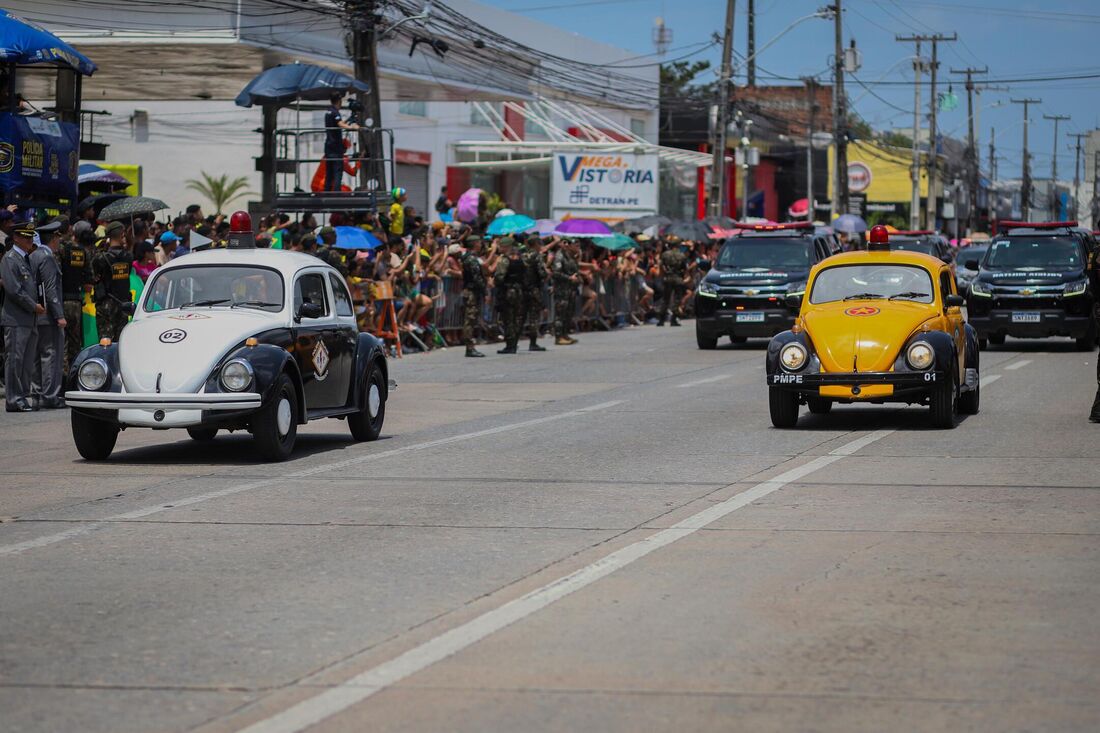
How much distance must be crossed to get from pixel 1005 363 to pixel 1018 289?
2.94 metres

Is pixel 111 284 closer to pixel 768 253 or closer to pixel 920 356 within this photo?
pixel 920 356

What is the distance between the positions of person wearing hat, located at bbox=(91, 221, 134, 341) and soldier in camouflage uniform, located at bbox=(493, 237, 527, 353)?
9.28 metres

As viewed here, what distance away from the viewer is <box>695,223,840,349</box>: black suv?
28.9m

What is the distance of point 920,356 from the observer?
15.2m

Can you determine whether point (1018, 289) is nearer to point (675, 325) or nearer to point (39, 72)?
point (675, 325)

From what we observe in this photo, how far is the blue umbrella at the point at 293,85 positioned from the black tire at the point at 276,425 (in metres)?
15.4

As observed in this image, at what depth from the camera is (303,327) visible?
14031mm

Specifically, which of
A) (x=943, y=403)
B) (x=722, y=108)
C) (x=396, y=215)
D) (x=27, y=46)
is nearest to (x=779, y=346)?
(x=943, y=403)

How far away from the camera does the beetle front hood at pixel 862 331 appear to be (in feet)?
50.1

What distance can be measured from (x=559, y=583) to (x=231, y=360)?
553 centimetres

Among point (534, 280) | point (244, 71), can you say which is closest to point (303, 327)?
point (534, 280)

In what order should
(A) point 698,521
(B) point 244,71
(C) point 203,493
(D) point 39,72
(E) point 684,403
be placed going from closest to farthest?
(A) point 698,521 < (C) point 203,493 < (E) point 684,403 < (D) point 39,72 < (B) point 244,71

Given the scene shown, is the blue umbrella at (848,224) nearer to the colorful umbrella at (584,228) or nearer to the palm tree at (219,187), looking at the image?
the colorful umbrella at (584,228)

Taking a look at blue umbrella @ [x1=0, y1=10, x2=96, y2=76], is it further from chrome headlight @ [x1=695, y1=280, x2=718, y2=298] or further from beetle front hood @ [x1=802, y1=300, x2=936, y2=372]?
chrome headlight @ [x1=695, y1=280, x2=718, y2=298]
